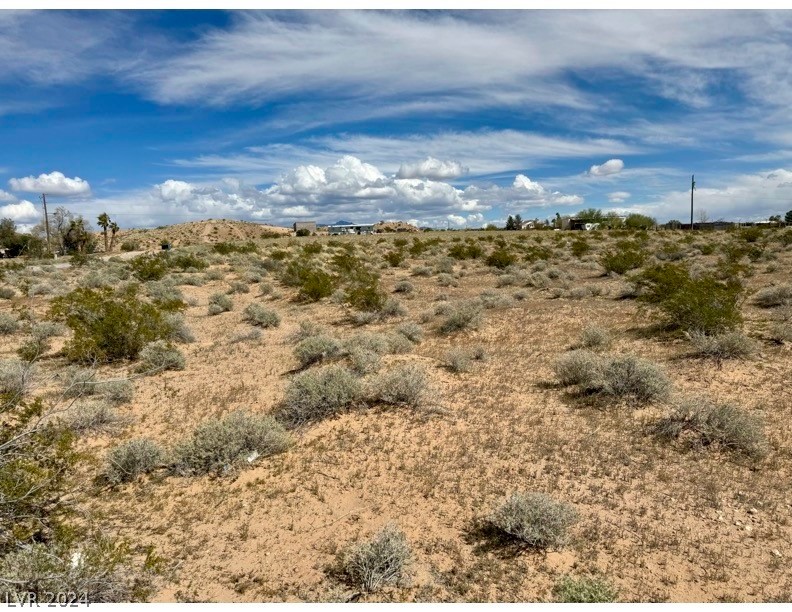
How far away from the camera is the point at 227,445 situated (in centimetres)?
686

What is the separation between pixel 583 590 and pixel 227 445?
15.3 ft

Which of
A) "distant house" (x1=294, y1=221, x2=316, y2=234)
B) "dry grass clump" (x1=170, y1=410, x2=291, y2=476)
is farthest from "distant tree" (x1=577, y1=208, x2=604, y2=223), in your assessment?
"dry grass clump" (x1=170, y1=410, x2=291, y2=476)

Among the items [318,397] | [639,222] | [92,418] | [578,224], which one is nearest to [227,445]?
[318,397]

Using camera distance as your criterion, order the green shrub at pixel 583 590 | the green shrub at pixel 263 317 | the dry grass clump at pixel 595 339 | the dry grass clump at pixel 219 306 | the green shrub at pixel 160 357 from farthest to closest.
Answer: the dry grass clump at pixel 219 306 → the green shrub at pixel 263 317 → the dry grass clump at pixel 595 339 → the green shrub at pixel 160 357 → the green shrub at pixel 583 590

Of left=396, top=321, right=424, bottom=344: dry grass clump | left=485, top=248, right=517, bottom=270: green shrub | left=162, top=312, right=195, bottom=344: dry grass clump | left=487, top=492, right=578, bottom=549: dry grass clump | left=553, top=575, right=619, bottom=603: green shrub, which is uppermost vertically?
left=485, top=248, right=517, bottom=270: green shrub

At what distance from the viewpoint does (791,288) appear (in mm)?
15570

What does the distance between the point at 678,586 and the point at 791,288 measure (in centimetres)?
1497

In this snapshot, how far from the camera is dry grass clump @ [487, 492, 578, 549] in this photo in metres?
4.98

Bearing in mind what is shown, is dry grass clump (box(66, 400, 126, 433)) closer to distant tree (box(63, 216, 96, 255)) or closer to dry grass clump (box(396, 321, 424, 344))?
dry grass clump (box(396, 321, 424, 344))

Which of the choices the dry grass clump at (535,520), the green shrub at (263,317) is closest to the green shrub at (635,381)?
the dry grass clump at (535,520)

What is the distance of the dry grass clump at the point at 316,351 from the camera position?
1124 centimetres

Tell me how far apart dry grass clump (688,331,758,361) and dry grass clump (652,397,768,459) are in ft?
11.4

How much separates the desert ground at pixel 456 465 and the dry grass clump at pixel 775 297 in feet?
5.55

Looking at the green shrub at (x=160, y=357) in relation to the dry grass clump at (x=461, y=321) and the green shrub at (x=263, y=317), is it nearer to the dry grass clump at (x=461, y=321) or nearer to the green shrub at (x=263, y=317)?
the green shrub at (x=263, y=317)
